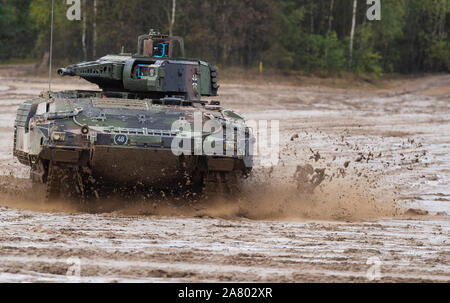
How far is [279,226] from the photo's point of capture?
9.31 meters

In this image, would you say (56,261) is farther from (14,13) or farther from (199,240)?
(14,13)

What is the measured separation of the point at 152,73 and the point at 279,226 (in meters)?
3.27

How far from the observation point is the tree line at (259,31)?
37500mm

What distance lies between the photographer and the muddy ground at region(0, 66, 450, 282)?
6445mm

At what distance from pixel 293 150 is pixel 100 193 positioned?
286 inches

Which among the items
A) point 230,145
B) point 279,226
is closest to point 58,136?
point 230,145

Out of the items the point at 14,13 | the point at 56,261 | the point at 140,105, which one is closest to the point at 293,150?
the point at 140,105

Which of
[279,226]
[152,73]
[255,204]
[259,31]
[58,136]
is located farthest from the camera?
[259,31]

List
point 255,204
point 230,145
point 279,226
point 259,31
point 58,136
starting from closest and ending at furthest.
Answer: point 279,226 < point 58,136 < point 230,145 < point 255,204 < point 259,31

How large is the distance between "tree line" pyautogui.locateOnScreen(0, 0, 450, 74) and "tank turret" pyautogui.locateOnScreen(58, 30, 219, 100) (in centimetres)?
2071

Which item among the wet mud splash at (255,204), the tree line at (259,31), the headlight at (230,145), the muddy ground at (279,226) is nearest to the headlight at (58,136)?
the muddy ground at (279,226)

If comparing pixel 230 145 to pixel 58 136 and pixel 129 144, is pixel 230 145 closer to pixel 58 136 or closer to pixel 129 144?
pixel 129 144

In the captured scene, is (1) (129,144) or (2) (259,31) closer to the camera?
(1) (129,144)

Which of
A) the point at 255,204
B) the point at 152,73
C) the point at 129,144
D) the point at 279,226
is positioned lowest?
the point at 255,204
